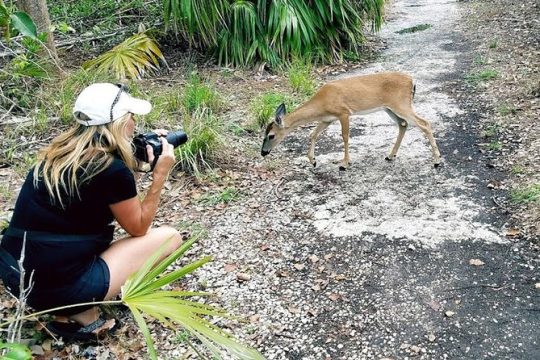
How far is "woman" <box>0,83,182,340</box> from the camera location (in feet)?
9.64

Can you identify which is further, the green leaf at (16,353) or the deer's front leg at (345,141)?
the deer's front leg at (345,141)

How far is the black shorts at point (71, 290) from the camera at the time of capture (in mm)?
3064

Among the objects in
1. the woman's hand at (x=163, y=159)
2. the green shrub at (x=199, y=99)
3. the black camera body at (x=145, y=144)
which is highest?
the black camera body at (x=145, y=144)

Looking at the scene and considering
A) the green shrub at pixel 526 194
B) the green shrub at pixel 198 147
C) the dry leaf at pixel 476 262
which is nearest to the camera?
the dry leaf at pixel 476 262

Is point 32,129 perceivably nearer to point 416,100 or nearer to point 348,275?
point 348,275

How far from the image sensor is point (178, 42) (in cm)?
908

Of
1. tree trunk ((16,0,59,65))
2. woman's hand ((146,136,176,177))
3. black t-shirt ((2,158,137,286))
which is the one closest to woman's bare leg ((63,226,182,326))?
black t-shirt ((2,158,137,286))

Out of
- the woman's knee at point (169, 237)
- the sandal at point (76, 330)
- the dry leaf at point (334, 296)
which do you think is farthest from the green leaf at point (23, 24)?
the dry leaf at point (334, 296)

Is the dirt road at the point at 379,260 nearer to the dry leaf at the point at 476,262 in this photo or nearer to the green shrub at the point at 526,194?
the dry leaf at the point at 476,262

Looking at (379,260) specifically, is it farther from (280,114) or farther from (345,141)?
(280,114)

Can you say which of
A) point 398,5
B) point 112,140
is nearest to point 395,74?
point 112,140

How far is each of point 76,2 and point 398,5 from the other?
7.66 meters

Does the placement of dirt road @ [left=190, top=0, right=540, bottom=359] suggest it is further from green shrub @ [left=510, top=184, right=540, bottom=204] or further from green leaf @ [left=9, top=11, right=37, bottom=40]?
green leaf @ [left=9, top=11, right=37, bottom=40]

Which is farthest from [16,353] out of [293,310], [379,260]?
[379,260]
